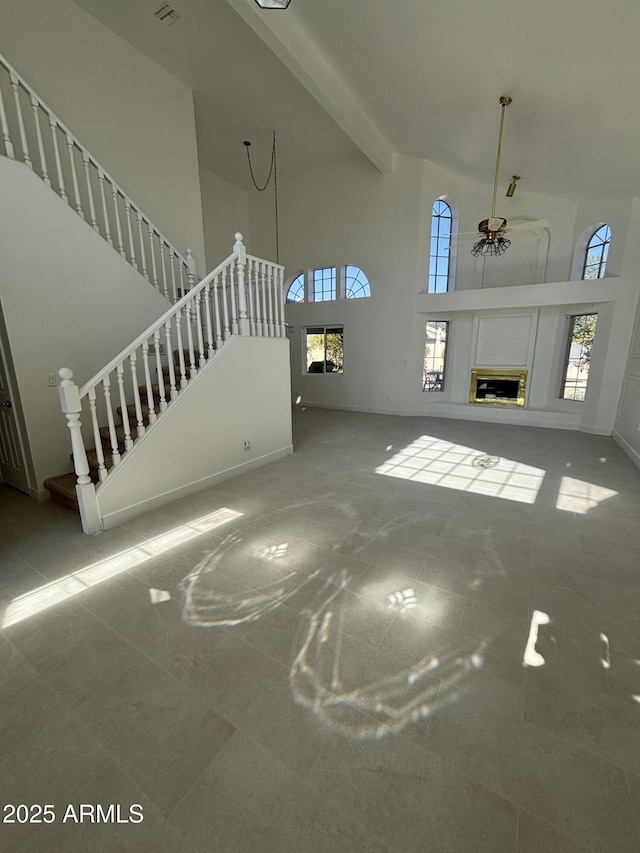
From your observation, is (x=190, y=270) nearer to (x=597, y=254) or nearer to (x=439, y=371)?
(x=439, y=371)

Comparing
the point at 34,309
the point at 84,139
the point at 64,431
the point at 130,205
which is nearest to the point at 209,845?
the point at 64,431

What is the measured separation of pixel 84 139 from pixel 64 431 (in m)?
3.57

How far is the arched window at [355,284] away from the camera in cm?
784

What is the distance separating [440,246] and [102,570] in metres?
8.00

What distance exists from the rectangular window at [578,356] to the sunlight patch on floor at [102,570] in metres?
6.94

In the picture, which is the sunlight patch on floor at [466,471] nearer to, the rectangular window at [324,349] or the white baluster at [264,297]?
the white baluster at [264,297]

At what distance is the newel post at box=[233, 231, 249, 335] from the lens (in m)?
3.67

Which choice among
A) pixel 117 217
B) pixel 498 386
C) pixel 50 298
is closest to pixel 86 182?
pixel 117 217

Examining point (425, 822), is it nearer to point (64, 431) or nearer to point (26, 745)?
point (26, 745)

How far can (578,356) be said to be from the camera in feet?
21.9

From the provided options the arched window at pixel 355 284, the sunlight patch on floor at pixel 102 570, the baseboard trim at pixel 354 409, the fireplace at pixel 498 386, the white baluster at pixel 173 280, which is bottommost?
the baseboard trim at pixel 354 409

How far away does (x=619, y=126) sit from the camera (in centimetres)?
370

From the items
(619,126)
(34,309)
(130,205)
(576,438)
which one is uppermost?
(619,126)

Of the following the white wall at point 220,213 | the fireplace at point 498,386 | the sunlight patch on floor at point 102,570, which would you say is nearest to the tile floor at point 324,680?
the sunlight patch on floor at point 102,570
